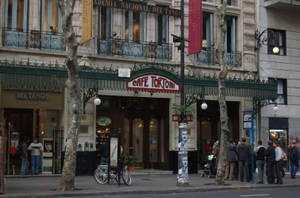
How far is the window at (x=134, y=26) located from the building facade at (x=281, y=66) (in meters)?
6.82

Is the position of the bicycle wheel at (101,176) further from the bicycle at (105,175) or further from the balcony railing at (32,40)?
the balcony railing at (32,40)

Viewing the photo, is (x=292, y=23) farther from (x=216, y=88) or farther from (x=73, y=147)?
(x=73, y=147)

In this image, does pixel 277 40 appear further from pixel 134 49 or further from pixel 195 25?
pixel 134 49

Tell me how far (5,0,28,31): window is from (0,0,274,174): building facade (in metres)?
0.04

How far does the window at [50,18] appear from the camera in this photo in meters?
20.4

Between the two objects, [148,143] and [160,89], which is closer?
[160,89]

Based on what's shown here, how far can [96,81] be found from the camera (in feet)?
61.4

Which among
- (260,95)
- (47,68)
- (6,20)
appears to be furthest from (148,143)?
(6,20)

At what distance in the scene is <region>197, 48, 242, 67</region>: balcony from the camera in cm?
2373

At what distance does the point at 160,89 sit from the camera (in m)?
19.3

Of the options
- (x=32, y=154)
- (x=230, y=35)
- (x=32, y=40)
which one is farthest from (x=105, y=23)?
(x=230, y=35)

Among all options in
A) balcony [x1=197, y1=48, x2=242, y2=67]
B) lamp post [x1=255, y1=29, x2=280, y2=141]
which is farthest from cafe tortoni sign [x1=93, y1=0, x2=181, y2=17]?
lamp post [x1=255, y1=29, x2=280, y2=141]

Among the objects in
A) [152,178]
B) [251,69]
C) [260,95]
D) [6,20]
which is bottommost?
[152,178]

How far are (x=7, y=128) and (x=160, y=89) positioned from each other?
717cm
